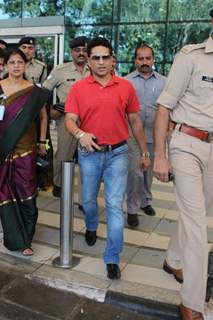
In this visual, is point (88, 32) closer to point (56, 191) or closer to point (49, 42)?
point (49, 42)

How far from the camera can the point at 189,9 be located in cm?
1164

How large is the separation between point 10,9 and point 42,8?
3.49 feet

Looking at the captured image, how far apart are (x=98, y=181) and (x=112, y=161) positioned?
0.82 ft

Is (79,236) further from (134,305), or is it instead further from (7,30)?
(7,30)

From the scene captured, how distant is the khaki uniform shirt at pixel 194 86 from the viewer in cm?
294

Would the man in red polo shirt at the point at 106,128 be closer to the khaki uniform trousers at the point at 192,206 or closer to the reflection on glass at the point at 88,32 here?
the khaki uniform trousers at the point at 192,206

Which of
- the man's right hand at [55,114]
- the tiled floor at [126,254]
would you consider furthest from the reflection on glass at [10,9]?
the tiled floor at [126,254]

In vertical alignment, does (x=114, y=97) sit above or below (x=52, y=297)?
above

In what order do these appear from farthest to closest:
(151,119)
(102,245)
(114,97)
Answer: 1. (151,119)
2. (102,245)
3. (114,97)

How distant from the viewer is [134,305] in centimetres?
326

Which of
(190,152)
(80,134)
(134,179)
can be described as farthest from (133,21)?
(190,152)

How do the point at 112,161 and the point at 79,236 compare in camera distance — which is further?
the point at 79,236

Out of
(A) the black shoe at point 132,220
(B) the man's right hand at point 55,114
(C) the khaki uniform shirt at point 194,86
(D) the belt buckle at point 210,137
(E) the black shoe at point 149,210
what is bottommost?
(E) the black shoe at point 149,210

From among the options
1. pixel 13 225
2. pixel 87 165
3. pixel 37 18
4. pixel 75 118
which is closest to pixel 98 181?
pixel 87 165
